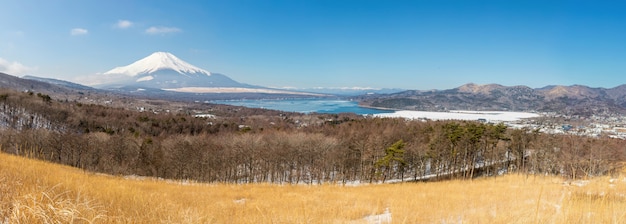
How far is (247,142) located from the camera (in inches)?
1677

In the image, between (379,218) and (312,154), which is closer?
(379,218)

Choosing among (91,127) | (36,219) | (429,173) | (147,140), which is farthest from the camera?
(91,127)

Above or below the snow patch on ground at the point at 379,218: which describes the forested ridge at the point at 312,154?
below

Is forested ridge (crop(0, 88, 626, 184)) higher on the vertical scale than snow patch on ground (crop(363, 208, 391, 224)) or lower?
lower

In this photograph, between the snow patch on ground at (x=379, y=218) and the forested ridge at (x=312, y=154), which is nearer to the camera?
the snow patch on ground at (x=379, y=218)

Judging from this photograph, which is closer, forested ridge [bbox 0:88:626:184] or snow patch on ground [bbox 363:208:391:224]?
snow patch on ground [bbox 363:208:391:224]

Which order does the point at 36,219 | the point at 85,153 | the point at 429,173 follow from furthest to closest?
the point at 429,173 < the point at 85,153 < the point at 36,219

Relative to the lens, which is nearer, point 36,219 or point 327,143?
point 36,219

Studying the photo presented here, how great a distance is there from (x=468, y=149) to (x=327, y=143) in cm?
2155

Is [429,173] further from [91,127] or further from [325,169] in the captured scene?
[91,127]

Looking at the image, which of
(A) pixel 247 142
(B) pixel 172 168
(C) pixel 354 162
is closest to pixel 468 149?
(C) pixel 354 162

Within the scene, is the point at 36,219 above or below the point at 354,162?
above

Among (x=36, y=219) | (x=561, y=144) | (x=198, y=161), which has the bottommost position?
(x=198, y=161)

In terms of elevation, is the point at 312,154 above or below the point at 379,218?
below
